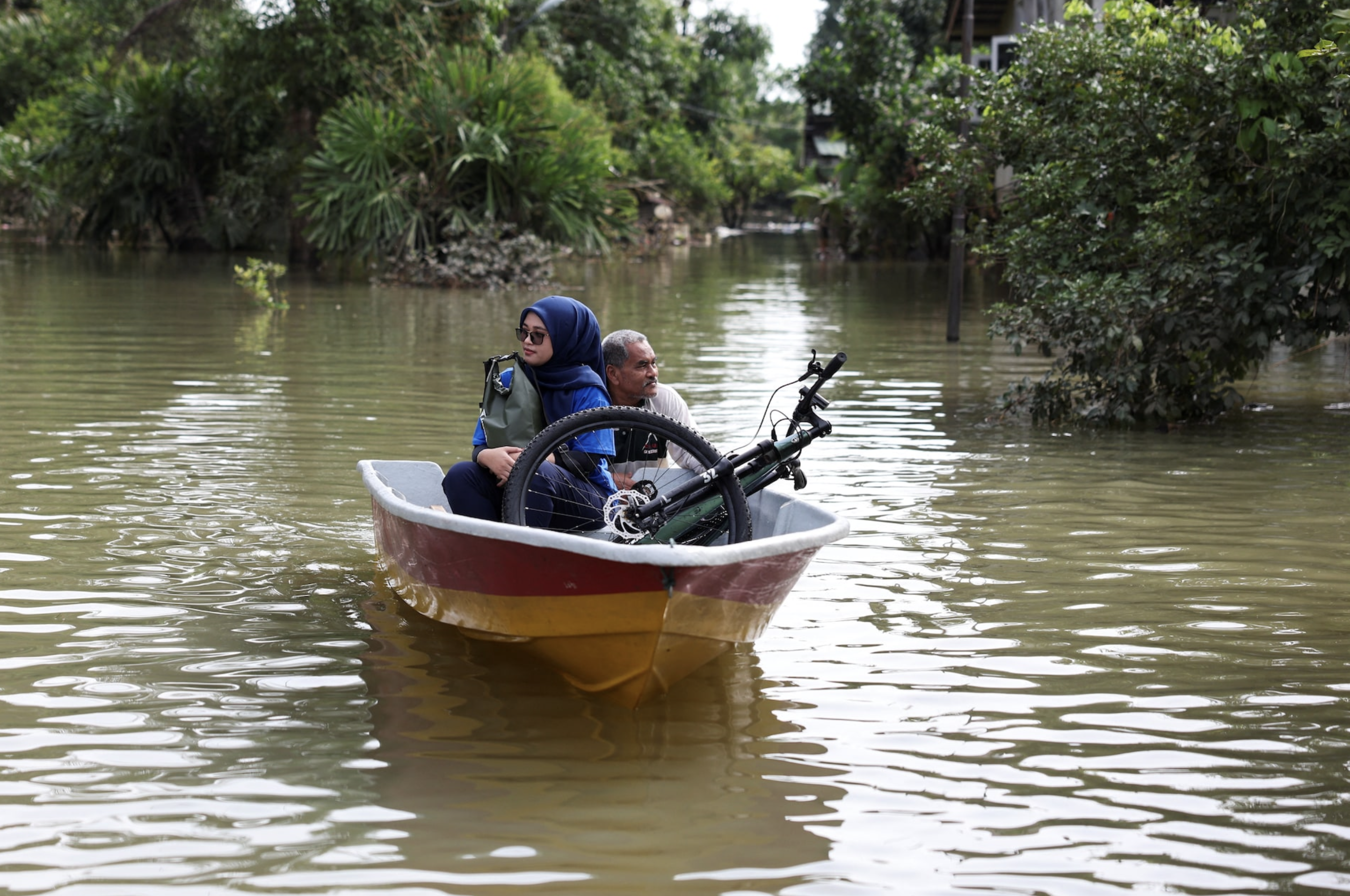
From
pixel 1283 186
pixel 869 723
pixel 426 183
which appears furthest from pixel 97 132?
pixel 869 723

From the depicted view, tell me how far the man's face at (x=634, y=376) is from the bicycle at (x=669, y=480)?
1.49 ft

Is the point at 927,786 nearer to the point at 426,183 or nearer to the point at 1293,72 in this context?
the point at 1293,72

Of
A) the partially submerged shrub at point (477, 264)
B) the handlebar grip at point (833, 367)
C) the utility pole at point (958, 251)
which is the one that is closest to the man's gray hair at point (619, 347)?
the handlebar grip at point (833, 367)

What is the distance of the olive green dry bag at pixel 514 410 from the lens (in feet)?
17.9

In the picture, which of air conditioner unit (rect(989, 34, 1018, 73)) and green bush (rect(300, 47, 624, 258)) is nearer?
green bush (rect(300, 47, 624, 258))

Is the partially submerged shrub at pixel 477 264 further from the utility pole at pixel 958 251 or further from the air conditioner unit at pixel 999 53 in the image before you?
the air conditioner unit at pixel 999 53

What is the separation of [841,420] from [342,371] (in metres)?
4.67

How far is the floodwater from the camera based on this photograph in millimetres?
3668

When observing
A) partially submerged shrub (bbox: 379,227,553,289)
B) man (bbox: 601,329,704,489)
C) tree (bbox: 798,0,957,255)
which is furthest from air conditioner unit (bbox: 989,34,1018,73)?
man (bbox: 601,329,704,489)

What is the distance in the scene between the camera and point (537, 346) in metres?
5.41

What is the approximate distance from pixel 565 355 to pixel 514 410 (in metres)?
0.29

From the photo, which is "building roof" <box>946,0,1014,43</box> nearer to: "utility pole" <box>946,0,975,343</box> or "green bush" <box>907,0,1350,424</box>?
"utility pole" <box>946,0,975,343</box>

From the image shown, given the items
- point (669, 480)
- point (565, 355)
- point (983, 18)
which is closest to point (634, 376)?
point (565, 355)

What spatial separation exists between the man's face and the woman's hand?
0.61 meters
